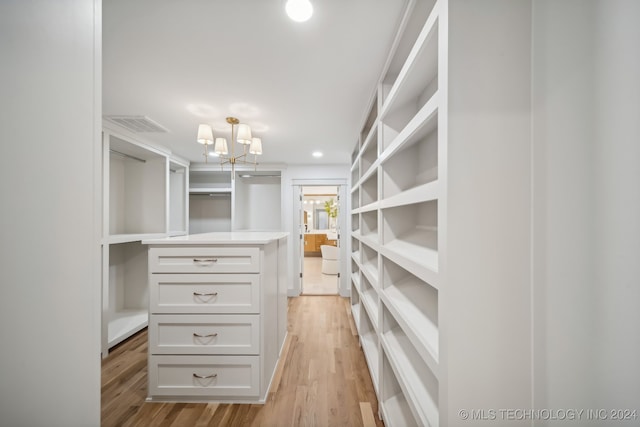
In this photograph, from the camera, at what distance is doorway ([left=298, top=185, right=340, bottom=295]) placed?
15.4 ft

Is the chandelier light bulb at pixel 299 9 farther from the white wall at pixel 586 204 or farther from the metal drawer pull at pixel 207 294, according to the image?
the metal drawer pull at pixel 207 294

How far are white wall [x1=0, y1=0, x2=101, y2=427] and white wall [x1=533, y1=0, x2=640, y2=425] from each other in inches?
49.1

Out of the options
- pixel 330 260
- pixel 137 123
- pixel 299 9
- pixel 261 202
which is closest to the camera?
pixel 299 9

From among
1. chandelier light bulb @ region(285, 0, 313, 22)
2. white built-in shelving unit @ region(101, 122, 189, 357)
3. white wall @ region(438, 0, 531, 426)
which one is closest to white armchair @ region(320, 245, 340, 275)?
white built-in shelving unit @ region(101, 122, 189, 357)

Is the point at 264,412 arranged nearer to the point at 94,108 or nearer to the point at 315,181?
the point at 94,108

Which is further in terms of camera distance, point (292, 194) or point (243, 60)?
point (292, 194)

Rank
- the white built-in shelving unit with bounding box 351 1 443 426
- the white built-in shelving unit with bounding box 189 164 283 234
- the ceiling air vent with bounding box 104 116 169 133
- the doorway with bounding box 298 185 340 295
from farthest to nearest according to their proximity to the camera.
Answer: the white built-in shelving unit with bounding box 189 164 283 234
the doorway with bounding box 298 185 340 295
the ceiling air vent with bounding box 104 116 169 133
the white built-in shelving unit with bounding box 351 1 443 426

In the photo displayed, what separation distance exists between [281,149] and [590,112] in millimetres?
3394

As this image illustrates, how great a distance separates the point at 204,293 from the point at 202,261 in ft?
0.73

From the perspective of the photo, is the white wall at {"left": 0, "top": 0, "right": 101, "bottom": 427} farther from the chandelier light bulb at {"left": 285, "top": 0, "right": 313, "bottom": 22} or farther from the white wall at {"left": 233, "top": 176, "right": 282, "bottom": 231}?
the white wall at {"left": 233, "top": 176, "right": 282, "bottom": 231}

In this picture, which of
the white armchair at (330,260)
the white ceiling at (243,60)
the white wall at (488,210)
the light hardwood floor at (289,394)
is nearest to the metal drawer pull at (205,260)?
the light hardwood floor at (289,394)

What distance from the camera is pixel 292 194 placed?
15.0 ft

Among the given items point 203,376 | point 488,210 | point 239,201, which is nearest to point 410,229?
point 488,210

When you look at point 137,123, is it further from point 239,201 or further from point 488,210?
point 488,210
